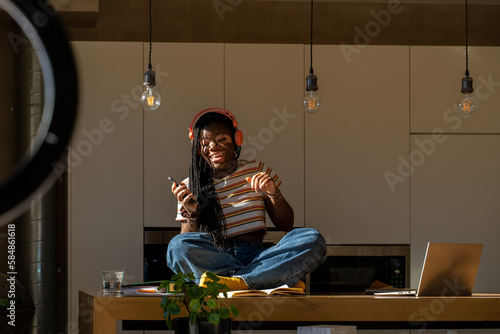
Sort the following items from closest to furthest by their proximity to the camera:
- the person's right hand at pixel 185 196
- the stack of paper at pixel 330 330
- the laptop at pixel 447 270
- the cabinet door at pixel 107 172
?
the stack of paper at pixel 330 330, the laptop at pixel 447 270, the person's right hand at pixel 185 196, the cabinet door at pixel 107 172

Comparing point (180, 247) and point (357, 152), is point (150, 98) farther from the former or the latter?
point (357, 152)

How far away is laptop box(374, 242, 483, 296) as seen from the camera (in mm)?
1934

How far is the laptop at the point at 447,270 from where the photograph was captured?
1934 millimetres

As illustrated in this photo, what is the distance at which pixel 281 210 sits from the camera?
249 cm

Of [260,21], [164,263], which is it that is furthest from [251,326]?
[260,21]

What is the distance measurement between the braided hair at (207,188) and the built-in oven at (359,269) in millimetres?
987

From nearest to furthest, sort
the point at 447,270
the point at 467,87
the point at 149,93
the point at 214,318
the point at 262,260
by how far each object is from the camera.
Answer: the point at 214,318, the point at 447,270, the point at 262,260, the point at 149,93, the point at 467,87

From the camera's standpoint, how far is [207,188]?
8.45 feet

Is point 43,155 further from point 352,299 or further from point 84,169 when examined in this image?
point 84,169

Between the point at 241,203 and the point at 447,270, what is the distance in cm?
85

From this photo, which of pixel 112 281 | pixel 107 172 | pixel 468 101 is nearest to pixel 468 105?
pixel 468 101

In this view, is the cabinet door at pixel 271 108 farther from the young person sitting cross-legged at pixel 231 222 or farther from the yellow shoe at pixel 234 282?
the yellow shoe at pixel 234 282

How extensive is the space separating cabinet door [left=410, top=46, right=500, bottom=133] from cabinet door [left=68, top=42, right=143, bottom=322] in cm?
151

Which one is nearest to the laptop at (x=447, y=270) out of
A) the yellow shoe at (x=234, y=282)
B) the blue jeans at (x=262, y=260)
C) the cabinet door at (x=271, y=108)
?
the blue jeans at (x=262, y=260)
